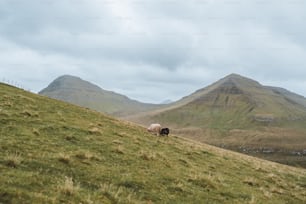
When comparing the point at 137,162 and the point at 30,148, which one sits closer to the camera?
the point at 30,148

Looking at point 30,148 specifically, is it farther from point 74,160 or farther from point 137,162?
point 137,162

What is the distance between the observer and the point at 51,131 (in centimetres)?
2489

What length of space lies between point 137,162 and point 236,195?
18.9 ft

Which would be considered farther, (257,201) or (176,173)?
(176,173)

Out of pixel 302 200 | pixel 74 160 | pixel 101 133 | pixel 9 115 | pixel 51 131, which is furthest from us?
pixel 101 133

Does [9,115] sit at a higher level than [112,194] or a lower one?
higher

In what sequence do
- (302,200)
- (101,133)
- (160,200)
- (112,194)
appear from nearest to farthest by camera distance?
1. (112,194)
2. (160,200)
3. (302,200)
4. (101,133)

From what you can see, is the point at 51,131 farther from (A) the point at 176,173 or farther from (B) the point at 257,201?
(B) the point at 257,201

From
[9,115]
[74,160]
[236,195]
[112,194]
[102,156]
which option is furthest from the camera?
[9,115]

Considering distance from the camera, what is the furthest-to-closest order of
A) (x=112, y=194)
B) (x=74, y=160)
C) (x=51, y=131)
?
(x=51, y=131)
(x=74, y=160)
(x=112, y=194)

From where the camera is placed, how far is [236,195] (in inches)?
745

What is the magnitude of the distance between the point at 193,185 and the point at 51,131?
11.2m

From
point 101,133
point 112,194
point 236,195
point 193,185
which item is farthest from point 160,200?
point 101,133

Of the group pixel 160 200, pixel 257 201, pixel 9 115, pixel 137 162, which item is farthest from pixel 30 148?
pixel 257 201
